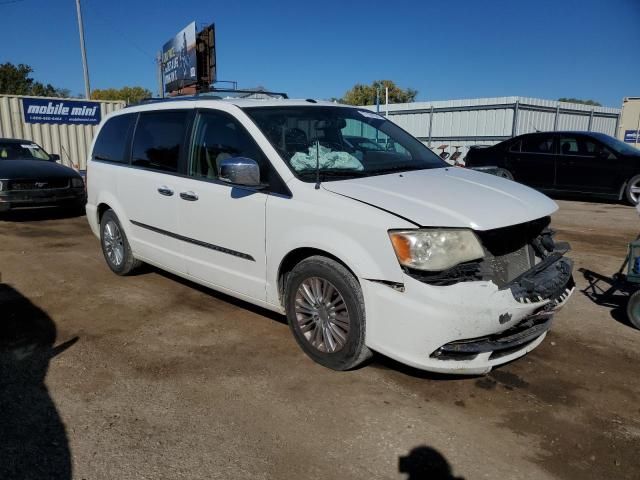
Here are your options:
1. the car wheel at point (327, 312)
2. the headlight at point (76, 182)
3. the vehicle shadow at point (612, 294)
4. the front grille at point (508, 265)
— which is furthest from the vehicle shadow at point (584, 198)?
the headlight at point (76, 182)

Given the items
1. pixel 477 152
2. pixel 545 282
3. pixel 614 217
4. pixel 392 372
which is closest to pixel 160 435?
pixel 392 372

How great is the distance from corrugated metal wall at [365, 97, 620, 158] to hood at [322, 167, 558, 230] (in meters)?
17.9

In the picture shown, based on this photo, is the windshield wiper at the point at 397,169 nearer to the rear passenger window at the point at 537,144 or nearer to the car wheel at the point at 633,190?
the car wheel at the point at 633,190

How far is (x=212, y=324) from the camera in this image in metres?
4.31

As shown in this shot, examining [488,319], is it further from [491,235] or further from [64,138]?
[64,138]

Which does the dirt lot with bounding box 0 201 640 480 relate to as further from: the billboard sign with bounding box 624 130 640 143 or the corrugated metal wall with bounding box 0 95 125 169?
the billboard sign with bounding box 624 130 640 143

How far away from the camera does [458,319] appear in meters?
2.82

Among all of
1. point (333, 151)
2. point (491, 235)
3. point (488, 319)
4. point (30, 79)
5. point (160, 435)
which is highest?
point (30, 79)

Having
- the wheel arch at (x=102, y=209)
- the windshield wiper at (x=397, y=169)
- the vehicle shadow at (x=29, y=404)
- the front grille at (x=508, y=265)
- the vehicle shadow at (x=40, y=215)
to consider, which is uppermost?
the windshield wiper at (x=397, y=169)

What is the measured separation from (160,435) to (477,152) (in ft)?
41.2

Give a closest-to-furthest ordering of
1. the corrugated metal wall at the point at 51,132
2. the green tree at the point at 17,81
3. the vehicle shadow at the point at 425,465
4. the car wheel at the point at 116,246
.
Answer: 1. the vehicle shadow at the point at 425,465
2. the car wheel at the point at 116,246
3. the corrugated metal wall at the point at 51,132
4. the green tree at the point at 17,81

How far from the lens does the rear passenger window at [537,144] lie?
39.6 feet

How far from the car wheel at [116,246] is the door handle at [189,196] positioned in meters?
1.40

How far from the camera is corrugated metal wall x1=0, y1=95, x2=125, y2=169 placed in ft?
49.8
